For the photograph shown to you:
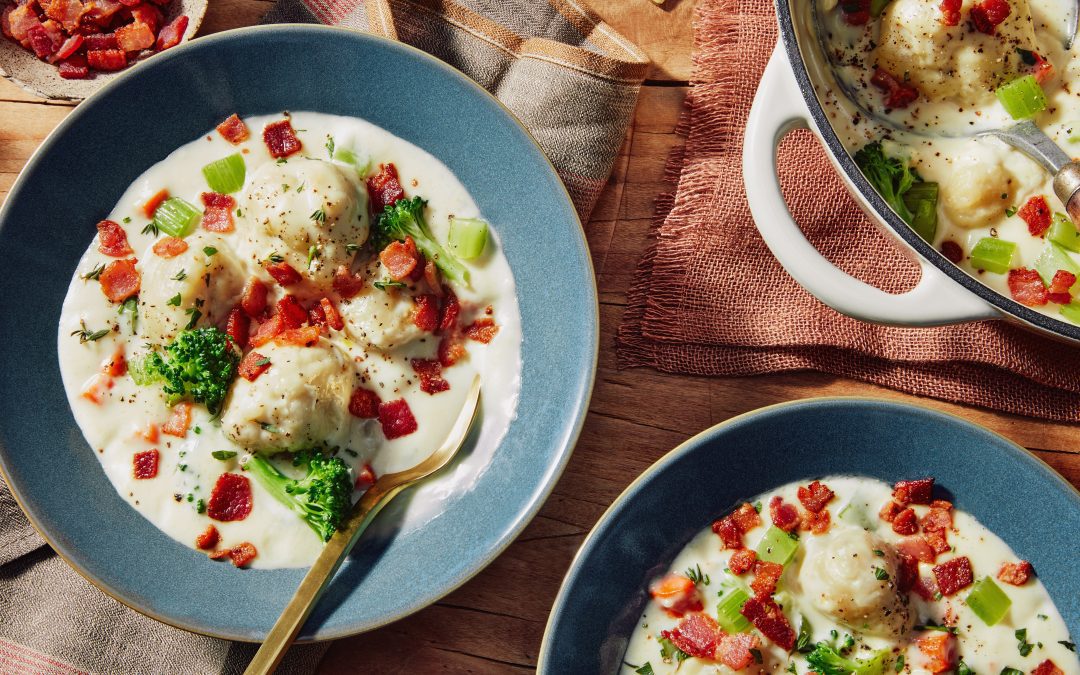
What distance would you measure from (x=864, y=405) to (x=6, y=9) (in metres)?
3.50

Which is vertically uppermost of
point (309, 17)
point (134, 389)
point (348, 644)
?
point (309, 17)

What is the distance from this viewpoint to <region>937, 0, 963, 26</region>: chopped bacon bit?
2.87 meters

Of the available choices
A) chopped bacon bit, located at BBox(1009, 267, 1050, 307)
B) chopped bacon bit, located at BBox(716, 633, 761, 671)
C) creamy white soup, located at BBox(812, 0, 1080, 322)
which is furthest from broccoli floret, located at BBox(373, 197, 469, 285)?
chopped bacon bit, located at BBox(1009, 267, 1050, 307)

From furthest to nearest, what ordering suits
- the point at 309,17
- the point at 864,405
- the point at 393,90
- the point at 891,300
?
the point at 309,17
the point at 393,90
the point at 864,405
the point at 891,300

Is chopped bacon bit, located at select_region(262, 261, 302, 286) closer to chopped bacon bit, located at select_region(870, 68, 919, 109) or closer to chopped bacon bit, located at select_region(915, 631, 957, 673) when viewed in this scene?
chopped bacon bit, located at select_region(870, 68, 919, 109)

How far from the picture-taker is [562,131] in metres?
3.15

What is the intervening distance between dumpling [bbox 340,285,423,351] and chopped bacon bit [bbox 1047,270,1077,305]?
7.13ft

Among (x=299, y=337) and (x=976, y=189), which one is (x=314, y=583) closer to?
(x=299, y=337)

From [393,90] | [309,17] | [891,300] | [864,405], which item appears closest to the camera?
[891,300]

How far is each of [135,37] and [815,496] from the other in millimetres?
3012

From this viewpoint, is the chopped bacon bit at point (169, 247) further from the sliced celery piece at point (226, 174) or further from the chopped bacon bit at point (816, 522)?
the chopped bacon bit at point (816, 522)

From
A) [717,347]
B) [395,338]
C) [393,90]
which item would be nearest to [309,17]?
[393,90]

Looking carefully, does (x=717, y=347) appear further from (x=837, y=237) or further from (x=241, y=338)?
(x=241, y=338)

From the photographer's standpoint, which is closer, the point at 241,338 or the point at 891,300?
the point at 891,300
